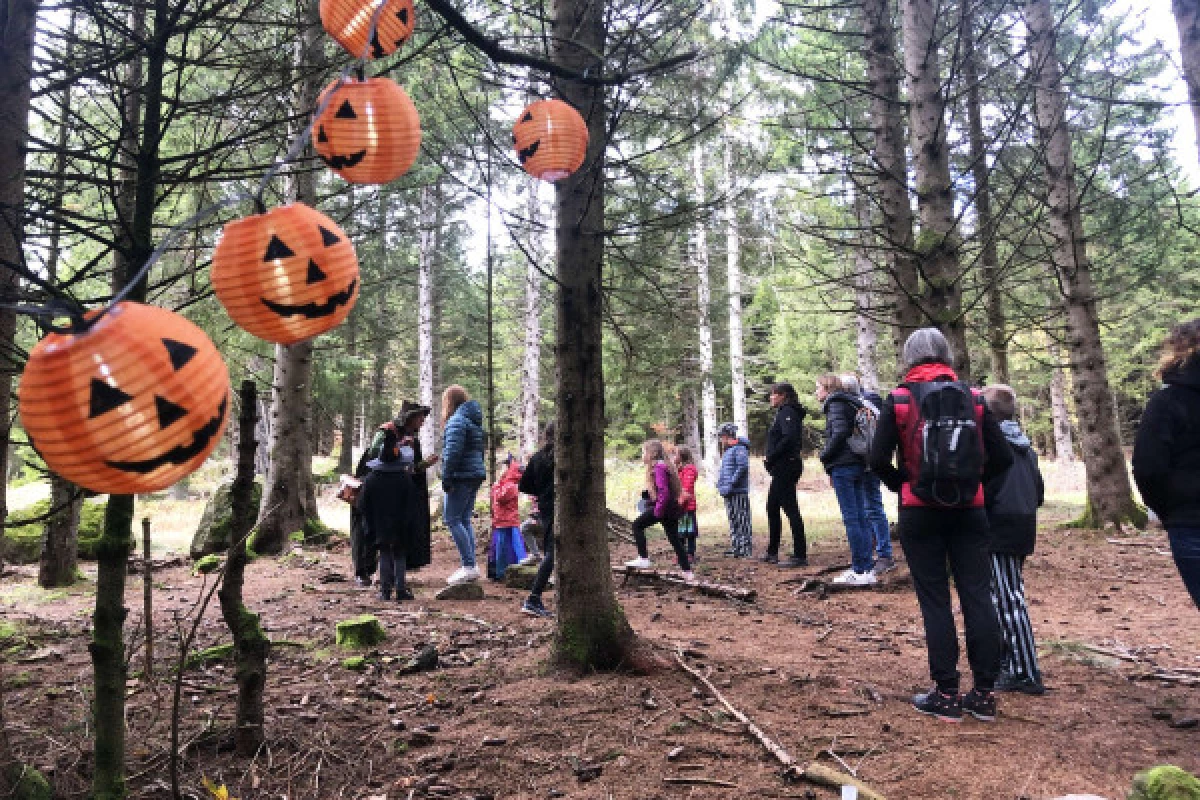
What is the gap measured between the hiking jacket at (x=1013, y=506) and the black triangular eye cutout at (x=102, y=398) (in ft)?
14.4

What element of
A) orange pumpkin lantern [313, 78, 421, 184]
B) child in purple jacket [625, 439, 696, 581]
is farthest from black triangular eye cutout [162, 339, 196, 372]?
child in purple jacket [625, 439, 696, 581]

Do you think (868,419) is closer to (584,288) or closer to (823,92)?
(584,288)

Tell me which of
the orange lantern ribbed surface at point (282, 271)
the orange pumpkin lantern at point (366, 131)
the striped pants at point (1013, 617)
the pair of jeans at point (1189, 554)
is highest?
the orange pumpkin lantern at point (366, 131)

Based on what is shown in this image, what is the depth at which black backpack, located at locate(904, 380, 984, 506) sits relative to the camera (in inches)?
143

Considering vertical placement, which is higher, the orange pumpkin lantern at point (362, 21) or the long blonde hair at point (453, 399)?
the orange pumpkin lantern at point (362, 21)

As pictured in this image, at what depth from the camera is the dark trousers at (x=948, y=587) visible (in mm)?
3723

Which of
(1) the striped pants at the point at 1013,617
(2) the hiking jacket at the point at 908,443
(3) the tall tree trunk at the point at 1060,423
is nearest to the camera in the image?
(2) the hiking jacket at the point at 908,443

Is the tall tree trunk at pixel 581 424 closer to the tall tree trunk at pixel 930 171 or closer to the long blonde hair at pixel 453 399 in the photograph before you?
the long blonde hair at pixel 453 399

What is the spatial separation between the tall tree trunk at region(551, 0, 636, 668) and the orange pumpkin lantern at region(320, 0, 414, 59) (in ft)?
3.50

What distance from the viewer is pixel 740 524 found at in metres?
9.94

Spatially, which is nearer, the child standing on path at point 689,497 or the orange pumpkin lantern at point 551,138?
the orange pumpkin lantern at point 551,138

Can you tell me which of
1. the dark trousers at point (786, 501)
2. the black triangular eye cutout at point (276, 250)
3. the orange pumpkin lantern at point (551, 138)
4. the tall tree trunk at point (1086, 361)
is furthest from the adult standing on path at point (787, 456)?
the black triangular eye cutout at point (276, 250)

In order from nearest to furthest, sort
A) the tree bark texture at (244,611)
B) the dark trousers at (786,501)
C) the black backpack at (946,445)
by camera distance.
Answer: the tree bark texture at (244,611), the black backpack at (946,445), the dark trousers at (786,501)

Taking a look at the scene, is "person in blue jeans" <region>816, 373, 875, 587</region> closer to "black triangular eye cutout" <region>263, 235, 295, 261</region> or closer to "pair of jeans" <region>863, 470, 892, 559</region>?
"pair of jeans" <region>863, 470, 892, 559</region>
